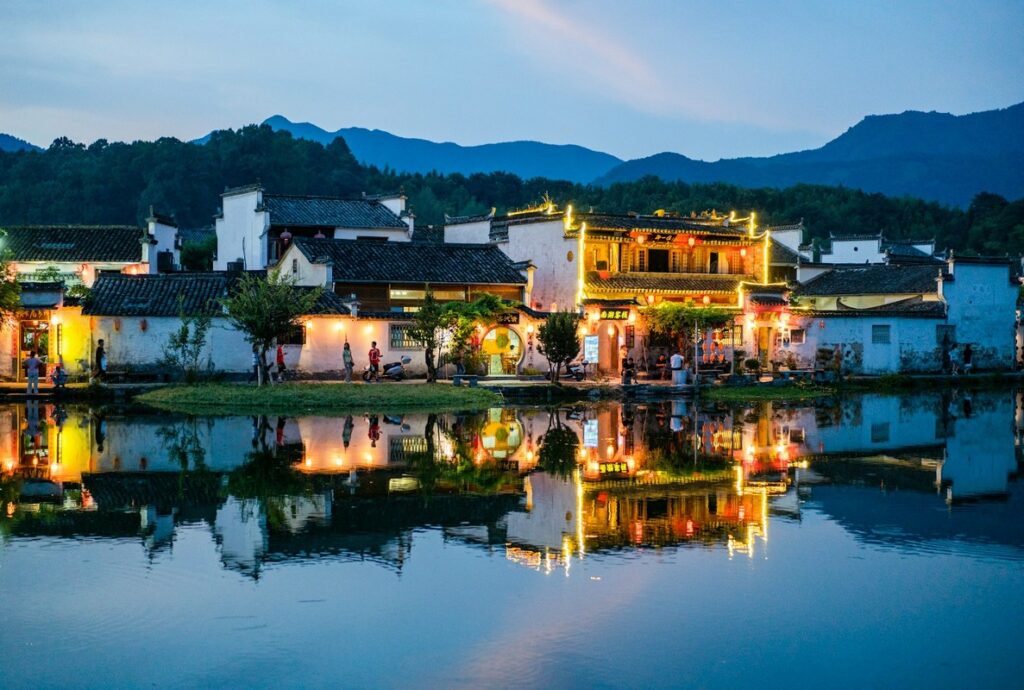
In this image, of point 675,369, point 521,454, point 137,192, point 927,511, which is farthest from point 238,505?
point 137,192

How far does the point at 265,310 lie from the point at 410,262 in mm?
8937

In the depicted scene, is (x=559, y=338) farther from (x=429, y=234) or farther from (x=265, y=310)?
(x=429, y=234)

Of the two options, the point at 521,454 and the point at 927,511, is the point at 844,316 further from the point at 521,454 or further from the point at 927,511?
the point at 927,511

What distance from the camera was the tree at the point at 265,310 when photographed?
104ft

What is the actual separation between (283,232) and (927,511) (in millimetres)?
35484

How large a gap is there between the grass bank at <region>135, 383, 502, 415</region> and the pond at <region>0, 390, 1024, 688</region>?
17.1 feet

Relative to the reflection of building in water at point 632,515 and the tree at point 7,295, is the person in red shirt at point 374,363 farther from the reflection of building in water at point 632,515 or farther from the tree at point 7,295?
the reflection of building in water at point 632,515

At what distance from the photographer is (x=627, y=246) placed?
1709 inches

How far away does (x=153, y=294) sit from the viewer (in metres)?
35.7

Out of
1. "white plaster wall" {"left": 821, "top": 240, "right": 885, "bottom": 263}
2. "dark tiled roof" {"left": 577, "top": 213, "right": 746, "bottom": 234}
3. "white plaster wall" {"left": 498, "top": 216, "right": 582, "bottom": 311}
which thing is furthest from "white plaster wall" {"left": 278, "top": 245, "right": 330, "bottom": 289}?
"white plaster wall" {"left": 821, "top": 240, "right": 885, "bottom": 263}

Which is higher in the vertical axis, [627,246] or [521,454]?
[627,246]

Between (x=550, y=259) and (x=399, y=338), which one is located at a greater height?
(x=550, y=259)

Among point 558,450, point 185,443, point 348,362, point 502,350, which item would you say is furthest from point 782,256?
point 185,443

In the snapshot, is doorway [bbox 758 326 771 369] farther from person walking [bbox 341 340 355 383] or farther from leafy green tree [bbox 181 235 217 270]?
leafy green tree [bbox 181 235 217 270]
